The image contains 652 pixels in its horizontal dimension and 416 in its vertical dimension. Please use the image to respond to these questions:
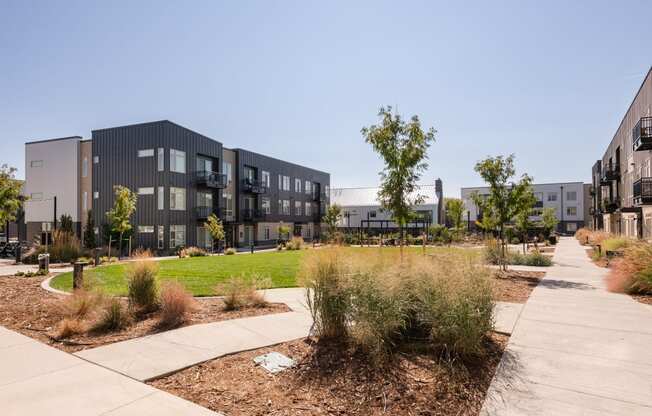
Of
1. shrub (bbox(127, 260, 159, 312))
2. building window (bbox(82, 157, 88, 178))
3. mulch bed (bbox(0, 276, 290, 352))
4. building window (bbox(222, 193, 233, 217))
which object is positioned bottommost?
mulch bed (bbox(0, 276, 290, 352))

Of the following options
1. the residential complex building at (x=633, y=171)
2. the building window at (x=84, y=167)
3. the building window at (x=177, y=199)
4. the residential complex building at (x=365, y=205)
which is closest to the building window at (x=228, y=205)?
the building window at (x=177, y=199)

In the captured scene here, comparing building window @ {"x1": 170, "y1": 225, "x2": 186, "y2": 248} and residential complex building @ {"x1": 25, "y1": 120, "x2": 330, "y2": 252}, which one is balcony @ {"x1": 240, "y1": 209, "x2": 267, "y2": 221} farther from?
building window @ {"x1": 170, "y1": 225, "x2": 186, "y2": 248}

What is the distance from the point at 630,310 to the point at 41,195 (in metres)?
41.7

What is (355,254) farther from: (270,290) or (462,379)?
(270,290)

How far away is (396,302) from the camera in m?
4.76

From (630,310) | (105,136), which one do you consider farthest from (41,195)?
(630,310)

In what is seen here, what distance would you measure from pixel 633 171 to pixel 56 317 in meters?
36.0

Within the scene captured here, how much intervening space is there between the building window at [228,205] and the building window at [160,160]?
8412 mm

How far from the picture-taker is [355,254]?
18.6 feet

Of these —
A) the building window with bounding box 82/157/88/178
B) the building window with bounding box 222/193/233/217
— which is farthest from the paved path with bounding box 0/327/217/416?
the building window with bounding box 222/193/233/217

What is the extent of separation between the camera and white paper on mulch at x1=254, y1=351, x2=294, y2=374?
4633 millimetres

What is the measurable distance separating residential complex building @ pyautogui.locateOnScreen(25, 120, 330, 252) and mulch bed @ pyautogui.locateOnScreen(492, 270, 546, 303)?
2060 cm

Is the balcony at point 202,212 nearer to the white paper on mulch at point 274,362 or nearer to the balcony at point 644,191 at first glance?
the white paper on mulch at point 274,362

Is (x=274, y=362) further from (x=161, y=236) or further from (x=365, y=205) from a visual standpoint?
(x=365, y=205)
